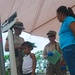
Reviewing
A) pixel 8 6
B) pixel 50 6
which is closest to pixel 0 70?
pixel 50 6

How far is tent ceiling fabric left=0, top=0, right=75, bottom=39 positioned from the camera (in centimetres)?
477

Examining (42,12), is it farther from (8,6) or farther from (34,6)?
(8,6)

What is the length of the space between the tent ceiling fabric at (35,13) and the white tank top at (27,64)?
178 cm

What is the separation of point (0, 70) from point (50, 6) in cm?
303

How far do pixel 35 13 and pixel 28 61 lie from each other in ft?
7.36

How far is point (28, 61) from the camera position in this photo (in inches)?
119

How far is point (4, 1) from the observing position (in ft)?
17.9

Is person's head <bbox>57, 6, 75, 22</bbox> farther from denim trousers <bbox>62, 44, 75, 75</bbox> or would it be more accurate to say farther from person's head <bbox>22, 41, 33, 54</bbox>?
person's head <bbox>22, 41, 33, 54</bbox>

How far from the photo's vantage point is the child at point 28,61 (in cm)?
295

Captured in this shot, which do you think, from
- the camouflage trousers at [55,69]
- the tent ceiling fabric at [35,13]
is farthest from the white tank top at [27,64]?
the tent ceiling fabric at [35,13]

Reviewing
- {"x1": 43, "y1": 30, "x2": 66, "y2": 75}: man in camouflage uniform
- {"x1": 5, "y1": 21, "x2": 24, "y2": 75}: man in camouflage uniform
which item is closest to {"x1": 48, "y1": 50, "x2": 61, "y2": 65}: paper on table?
{"x1": 43, "y1": 30, "x2": 66, "y2": 75}: man in camouflage uniform

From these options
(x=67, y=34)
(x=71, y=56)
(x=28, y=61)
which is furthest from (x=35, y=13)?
(x=71, y=56)

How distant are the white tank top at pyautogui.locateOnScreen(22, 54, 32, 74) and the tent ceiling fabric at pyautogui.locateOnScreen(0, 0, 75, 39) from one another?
5.83 ft

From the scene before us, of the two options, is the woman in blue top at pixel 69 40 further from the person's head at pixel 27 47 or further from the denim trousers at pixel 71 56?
the person's head at pixel 27 47
